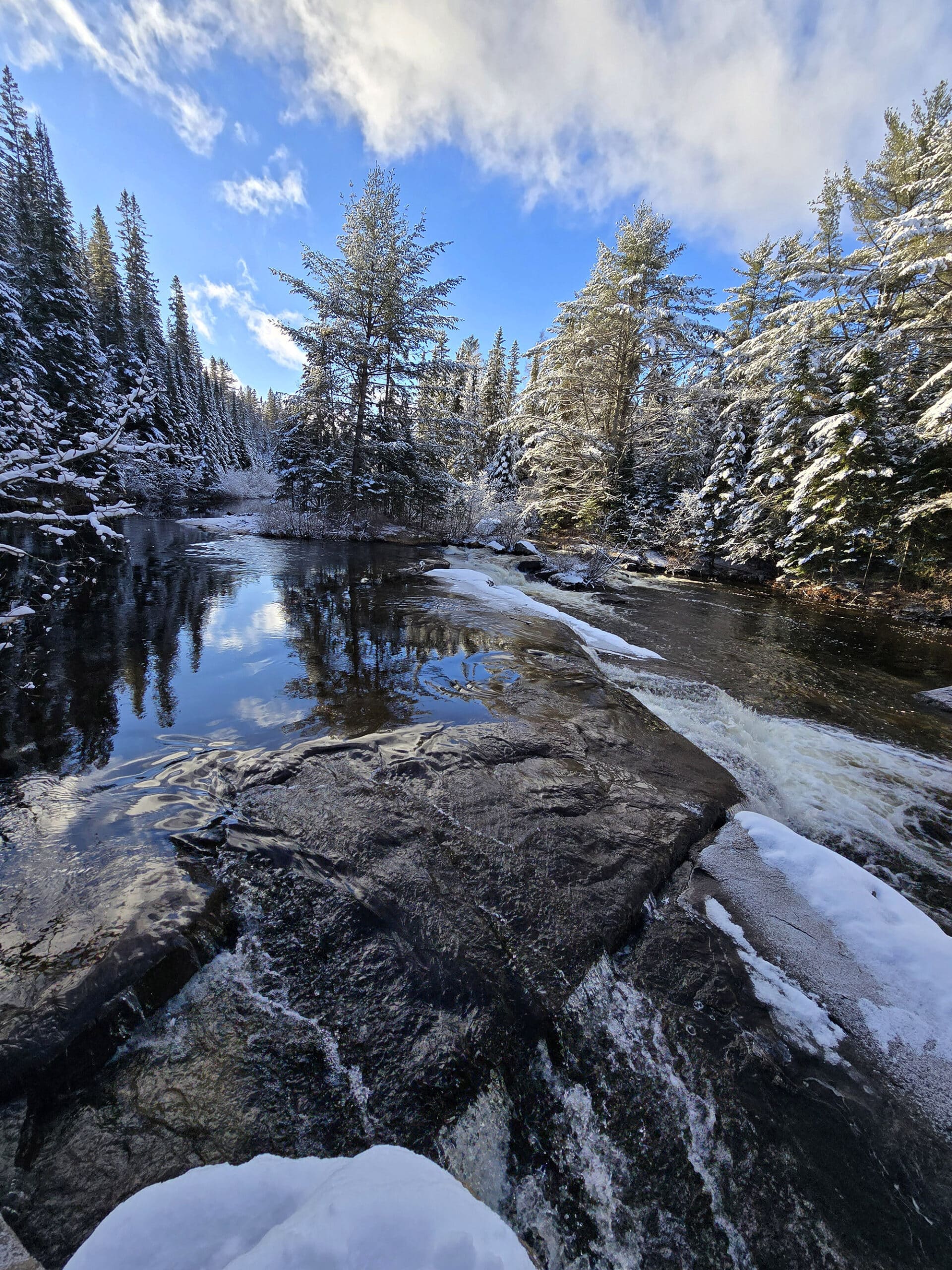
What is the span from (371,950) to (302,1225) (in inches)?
38.2

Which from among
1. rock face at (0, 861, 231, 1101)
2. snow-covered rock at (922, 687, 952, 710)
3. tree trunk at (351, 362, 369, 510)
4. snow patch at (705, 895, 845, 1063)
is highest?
tree trunk at (351, 362, 369, 510)

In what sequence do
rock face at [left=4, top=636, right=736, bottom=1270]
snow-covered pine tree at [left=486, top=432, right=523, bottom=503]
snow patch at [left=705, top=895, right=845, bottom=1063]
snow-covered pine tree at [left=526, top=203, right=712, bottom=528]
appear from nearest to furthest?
rock face at [left=4, top=636, right=736, bottom=1270], snow patch at [left=705, top=895, right=845, bottom=1063], snow-covered pine tree at [left=526, top=203, right=712, bottom=528], snow-covered pine tree at [left=486, top=432, right=523, bottom=503]

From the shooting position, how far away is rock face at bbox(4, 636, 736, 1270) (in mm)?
1475

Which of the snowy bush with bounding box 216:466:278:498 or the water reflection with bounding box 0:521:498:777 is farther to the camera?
the snowy bush with bounding box 216:466:278:498

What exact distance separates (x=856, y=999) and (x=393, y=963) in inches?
86.1

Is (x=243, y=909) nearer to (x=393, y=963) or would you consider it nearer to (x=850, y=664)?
(x=393, y=963)

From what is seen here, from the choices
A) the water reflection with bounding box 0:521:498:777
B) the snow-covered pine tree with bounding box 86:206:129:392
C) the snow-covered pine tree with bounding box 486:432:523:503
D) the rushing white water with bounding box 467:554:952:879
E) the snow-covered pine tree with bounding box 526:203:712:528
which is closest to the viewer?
the rushing white water with bounding box 467:554:952:879

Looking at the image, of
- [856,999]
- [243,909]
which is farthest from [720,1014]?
[243,909]

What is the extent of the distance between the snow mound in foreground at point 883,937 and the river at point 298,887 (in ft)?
1.91

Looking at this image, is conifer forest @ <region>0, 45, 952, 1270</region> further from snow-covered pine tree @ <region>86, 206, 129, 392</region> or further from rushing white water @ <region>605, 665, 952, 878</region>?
snow-covered pine tree @ <region>86, 206, 129, 392</region>

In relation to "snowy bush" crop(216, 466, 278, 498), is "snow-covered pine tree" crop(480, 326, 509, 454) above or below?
above

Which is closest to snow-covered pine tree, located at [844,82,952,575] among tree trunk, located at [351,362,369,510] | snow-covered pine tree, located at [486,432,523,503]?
tree trunk, located at [351,362,369,510]

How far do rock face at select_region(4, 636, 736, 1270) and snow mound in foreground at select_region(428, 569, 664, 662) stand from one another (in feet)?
11.0

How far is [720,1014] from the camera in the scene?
2.01 m
